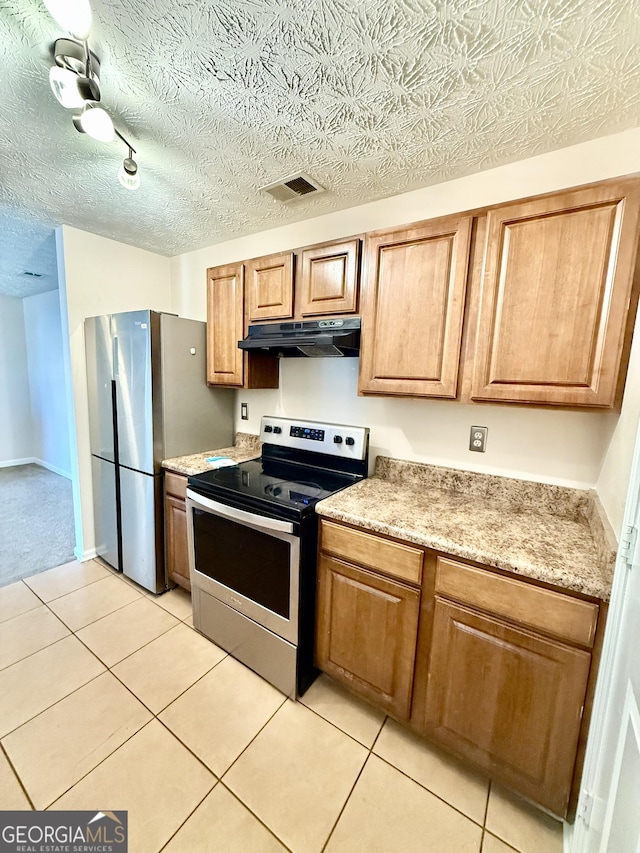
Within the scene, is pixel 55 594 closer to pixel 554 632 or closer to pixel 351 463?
pixel 351 463

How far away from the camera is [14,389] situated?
4930 millimetres

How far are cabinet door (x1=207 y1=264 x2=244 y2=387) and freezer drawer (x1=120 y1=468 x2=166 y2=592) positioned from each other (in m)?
0.82

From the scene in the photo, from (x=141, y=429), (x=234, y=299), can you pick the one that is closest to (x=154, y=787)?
(x=141, y=429)

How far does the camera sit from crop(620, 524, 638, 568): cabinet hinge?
2.71 ft

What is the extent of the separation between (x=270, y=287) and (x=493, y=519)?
169cm

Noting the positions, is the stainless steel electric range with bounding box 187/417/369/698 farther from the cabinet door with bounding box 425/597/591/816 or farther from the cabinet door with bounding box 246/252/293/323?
the cabinet door with bounding box 246/252/293/323

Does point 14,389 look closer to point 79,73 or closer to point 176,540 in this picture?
point 176,540

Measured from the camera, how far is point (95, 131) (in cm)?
116

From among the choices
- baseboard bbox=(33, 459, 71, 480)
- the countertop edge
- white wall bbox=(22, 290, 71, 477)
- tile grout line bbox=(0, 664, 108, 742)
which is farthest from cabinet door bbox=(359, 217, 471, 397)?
baseboard bbox=(33, 459, 71, 480)

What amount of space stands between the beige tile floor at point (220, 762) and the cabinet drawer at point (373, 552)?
75 cm

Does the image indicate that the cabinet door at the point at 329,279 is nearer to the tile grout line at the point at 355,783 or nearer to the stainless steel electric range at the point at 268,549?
the stainless steel electric range at the point at 268,549

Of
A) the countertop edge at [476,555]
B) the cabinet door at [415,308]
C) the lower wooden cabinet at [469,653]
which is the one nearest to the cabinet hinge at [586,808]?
the lower wooden cabinet at [469,653]

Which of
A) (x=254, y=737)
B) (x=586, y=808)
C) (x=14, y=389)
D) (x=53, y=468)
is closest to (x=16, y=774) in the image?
(x=254, y=737)

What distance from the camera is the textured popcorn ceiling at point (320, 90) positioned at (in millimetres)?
930
